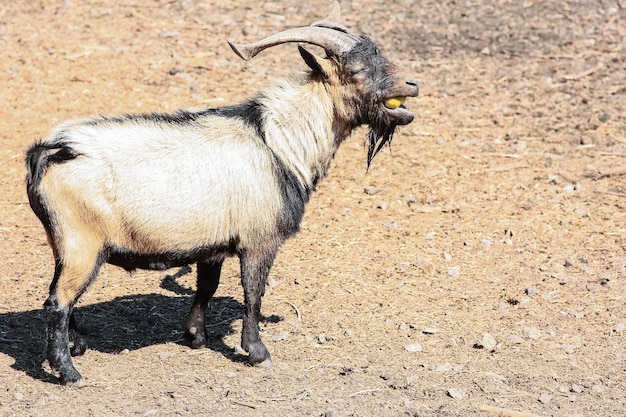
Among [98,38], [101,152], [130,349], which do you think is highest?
[101,152]

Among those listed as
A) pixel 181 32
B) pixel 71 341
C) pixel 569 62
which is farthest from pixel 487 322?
pixel 181 32

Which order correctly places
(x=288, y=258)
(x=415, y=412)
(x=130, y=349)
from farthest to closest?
1. (x=288, y=258)
2. (x=130, y=349)
3. (x=415, y=412)

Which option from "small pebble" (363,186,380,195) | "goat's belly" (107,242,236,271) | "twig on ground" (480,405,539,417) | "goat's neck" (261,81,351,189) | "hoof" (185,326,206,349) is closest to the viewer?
"twig on ground" (480,405,539,417)

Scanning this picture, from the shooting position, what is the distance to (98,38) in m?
11.5

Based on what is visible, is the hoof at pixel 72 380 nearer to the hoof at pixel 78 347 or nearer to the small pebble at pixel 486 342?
the hoof at pixel 78 347

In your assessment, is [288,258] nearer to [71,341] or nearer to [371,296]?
[371,296]

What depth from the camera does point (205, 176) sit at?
18.7 ft

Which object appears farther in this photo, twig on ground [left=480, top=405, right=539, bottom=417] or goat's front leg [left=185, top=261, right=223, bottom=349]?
goat's front leg [left=185, top=261, right=223, bottom=349]

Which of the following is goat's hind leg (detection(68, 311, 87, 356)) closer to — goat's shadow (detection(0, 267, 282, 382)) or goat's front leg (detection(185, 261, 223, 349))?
goat's shadow (detection(0, 267, 282, 382))

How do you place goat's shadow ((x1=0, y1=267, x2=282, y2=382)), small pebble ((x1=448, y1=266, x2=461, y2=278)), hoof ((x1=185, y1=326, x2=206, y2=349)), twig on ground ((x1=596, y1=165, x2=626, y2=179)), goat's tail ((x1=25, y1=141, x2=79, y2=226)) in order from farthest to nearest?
1. twig on ground ((x1=596, y1=165, x2=626, y2=179))
2. small pebble ((x1=448, y1=266, x2=461, y2=278))
3. hoof ((x1=185, y1=326, x2=206, y2=349))
4. goat's shadow ((x1=0, y1=267, x2=282, y2=382))
5. goat's tail ((x1=25, y1=141, x2=79, y2=226))

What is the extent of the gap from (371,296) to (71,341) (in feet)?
7.65

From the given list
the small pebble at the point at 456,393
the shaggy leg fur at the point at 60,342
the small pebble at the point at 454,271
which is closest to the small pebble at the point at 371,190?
the small pebble at the point at 454,271

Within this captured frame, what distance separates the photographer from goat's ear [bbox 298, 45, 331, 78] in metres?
5.88

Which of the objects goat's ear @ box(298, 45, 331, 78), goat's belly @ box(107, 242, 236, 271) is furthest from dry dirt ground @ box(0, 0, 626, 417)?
goat's ear @ box(298, 45, 331, 78)
